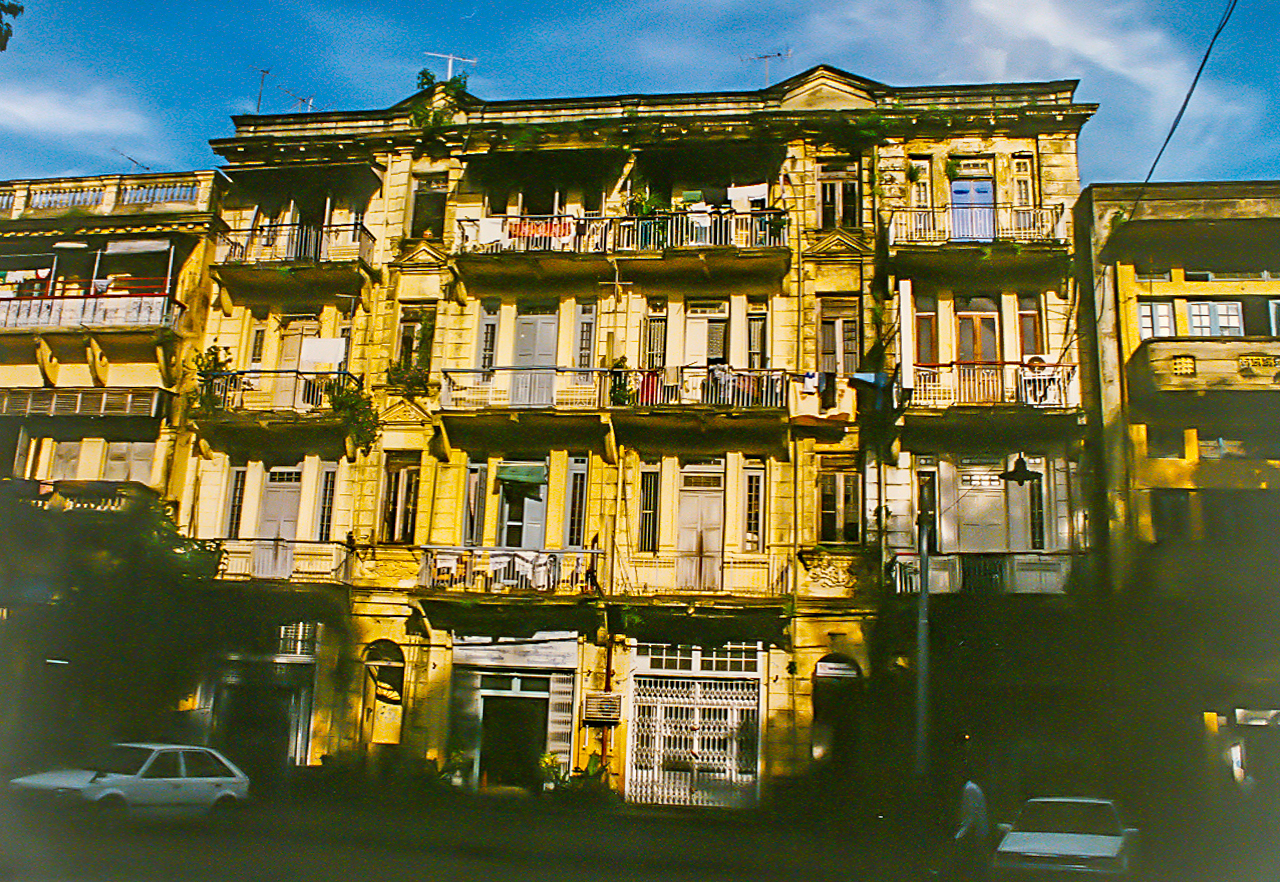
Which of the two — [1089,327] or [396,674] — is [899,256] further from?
[396,674]

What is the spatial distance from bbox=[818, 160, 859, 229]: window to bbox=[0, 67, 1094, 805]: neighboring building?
0.06 metres

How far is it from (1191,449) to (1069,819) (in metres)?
8.34

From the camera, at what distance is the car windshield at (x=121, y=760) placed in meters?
14.5

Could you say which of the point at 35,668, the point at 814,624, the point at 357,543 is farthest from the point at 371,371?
the point at 814,624

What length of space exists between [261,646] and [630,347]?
31.1 feet

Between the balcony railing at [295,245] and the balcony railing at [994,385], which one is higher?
the balcony railing at [295,245]

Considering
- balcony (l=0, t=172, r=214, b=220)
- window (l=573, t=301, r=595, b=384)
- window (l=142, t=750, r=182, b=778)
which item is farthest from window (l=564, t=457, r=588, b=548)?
balcony (l=0, t=172, r=214, b=220)

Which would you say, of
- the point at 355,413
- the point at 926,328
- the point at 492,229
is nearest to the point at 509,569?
the point at 355,413

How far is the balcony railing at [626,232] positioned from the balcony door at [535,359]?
1.54m

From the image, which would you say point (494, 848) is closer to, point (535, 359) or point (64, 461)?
point (535, 359)

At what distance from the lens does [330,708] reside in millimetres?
20891

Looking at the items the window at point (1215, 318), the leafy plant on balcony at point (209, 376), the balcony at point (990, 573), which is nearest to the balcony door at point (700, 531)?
the balcony at point (990, 573)

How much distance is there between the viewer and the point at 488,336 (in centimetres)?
2227

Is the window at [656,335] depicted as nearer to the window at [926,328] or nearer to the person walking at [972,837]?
the window at [926,328]
